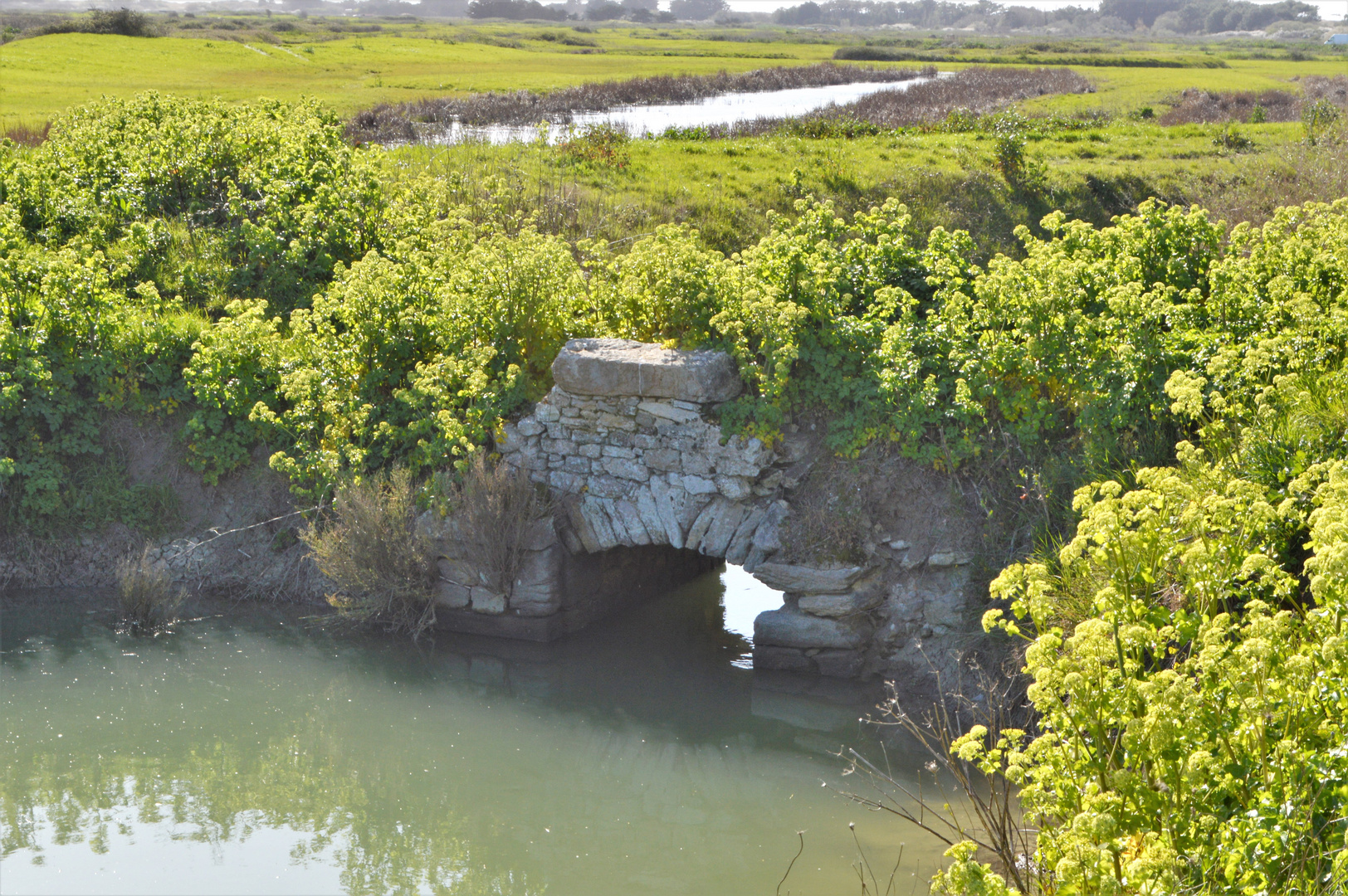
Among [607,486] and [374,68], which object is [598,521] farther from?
[374,68]

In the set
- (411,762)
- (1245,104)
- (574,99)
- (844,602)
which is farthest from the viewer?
(574,99)

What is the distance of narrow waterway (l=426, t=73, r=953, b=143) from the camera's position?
62.2ft

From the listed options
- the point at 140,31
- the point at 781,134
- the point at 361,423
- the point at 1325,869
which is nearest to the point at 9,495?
the point at 361,423

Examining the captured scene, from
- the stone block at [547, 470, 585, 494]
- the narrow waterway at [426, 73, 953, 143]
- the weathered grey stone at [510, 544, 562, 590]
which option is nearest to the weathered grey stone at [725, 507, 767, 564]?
the stone block at [547, 470, 585, 494]

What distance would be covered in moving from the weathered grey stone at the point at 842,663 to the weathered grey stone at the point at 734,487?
139 cm

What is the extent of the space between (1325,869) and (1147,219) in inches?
241

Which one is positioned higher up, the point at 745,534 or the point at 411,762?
the point at 745,534

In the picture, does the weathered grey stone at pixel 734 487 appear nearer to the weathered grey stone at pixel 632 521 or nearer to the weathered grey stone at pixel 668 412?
the weathered grey stone at pixel 668 412

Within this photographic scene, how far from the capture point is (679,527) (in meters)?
8.54

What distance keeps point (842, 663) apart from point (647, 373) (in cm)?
274

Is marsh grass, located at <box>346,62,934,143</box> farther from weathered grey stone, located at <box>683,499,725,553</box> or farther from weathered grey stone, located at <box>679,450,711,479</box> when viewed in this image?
weathered grey stone, located at <box>683,499,725,553</box>

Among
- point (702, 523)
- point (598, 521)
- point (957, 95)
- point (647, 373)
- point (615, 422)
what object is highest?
point (957, 95)

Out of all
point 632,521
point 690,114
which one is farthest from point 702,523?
point 690,114

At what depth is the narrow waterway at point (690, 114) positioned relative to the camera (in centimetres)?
1895
